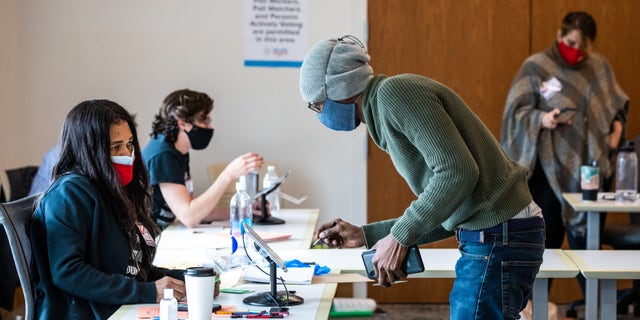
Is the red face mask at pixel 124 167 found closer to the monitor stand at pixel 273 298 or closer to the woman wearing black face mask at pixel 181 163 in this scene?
the monitor stand at pixel 273 298

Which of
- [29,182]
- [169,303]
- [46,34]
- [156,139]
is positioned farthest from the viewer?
[46,34]

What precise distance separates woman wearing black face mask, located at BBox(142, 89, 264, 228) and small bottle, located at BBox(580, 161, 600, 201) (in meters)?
1.57

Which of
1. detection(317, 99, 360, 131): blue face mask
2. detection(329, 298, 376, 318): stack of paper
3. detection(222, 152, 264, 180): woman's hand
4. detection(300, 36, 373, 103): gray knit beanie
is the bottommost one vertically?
detection(329, 298, 376, 318): stack of paper

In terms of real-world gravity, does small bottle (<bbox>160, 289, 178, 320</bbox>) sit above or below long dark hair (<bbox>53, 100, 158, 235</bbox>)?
below

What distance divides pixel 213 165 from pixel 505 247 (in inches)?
115

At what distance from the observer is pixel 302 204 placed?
5.10 m

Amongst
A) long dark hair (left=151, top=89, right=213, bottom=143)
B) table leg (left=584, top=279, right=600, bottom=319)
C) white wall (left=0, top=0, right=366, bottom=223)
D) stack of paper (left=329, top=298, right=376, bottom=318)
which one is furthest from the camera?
white wall (left=0, top=0, right=366, bottom=223)

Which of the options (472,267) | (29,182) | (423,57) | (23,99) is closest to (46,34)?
(23,99)

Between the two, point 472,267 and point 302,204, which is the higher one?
point 472,267

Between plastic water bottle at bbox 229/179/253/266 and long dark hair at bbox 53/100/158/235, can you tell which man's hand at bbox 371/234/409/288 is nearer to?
long dark hair at bbox 53/100/158/235

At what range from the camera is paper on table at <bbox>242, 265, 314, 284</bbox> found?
98.7 inches

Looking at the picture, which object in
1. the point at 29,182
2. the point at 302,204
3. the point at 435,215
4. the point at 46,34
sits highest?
the point at 46,34

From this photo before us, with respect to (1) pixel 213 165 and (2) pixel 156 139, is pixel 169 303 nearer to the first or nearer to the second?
(2) pixel 156 139

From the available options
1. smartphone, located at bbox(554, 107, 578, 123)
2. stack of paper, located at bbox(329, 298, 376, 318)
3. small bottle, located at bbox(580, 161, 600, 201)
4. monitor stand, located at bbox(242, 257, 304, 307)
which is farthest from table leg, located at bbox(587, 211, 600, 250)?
monitor stand, located at bbox(242, 257, 304, 307)
